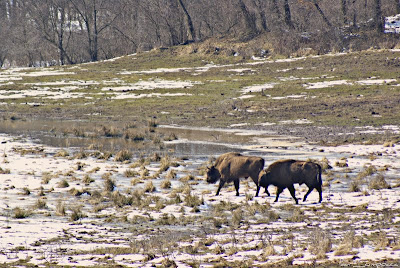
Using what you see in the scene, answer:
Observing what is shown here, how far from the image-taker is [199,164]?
2003 centimetres

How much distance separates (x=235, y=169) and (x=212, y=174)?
90 cm

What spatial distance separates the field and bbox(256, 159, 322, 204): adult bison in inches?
18.0

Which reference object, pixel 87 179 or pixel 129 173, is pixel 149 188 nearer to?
pixel 87 179

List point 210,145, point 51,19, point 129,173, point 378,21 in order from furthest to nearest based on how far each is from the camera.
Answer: point 51,19, point 378,21, point 210,145, point 129,173

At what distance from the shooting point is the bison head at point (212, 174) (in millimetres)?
15438

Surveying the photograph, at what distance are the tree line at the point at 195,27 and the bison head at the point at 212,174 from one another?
1346 inches

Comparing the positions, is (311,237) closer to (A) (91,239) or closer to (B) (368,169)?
(A) (91,239)

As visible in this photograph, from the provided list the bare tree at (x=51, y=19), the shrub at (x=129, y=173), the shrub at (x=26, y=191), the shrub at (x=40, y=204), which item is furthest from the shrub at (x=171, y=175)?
the bare tree at (x=51, y=19)

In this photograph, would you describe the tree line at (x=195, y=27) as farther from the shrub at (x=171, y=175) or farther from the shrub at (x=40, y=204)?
the shrub at (x=40, y=204)

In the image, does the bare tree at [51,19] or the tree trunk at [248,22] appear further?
the bare tree at [51,19]

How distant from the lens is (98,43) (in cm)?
7844

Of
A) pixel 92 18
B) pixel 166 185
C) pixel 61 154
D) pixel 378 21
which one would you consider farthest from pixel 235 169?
pixel 92 18

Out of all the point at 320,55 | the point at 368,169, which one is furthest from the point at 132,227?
the point at 320,55

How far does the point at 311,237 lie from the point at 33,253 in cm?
487
